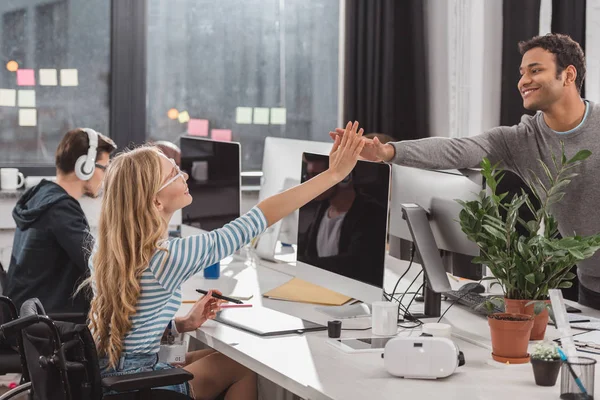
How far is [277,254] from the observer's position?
364 cm

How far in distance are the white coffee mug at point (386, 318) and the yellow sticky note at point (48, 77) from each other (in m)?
3.12

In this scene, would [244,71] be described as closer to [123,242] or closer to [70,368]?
[123,242]

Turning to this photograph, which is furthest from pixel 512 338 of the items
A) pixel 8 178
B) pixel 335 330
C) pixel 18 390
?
pixel 8 178

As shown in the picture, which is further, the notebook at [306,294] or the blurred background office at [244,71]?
the blurred background office at [244,71]

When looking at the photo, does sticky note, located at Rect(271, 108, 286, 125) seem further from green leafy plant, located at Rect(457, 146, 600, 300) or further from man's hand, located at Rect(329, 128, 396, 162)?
green leafy plant, located at Rect(457, 146, 600, 300)

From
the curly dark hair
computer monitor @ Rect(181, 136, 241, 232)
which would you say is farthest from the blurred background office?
the curly dark hair

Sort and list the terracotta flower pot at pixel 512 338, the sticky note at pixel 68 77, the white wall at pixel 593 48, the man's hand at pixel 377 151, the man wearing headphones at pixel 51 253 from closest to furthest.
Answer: the terracotta flower pot at pixel 512 338 < the man's hand at pixel 377 151 < the man wearing headphones at pixel 51 253 < the white wall at pixel 593 48 < the sticky note at pixel 68 77

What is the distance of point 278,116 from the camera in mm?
5309

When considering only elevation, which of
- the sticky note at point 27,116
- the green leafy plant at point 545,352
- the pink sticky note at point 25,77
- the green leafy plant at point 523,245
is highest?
the pink sticky note at point 25,77

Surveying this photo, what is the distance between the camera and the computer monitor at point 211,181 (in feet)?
10.9

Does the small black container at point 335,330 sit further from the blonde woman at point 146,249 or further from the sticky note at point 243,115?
the sticky note at point 243,115

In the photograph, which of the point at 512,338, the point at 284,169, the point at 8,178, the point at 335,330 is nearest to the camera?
the point at 512,338

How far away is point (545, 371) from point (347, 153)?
0.81 meters

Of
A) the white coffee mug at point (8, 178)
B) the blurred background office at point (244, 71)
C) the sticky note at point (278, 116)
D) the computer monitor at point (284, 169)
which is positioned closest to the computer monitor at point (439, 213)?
the computer monitor at point (284, 169)
